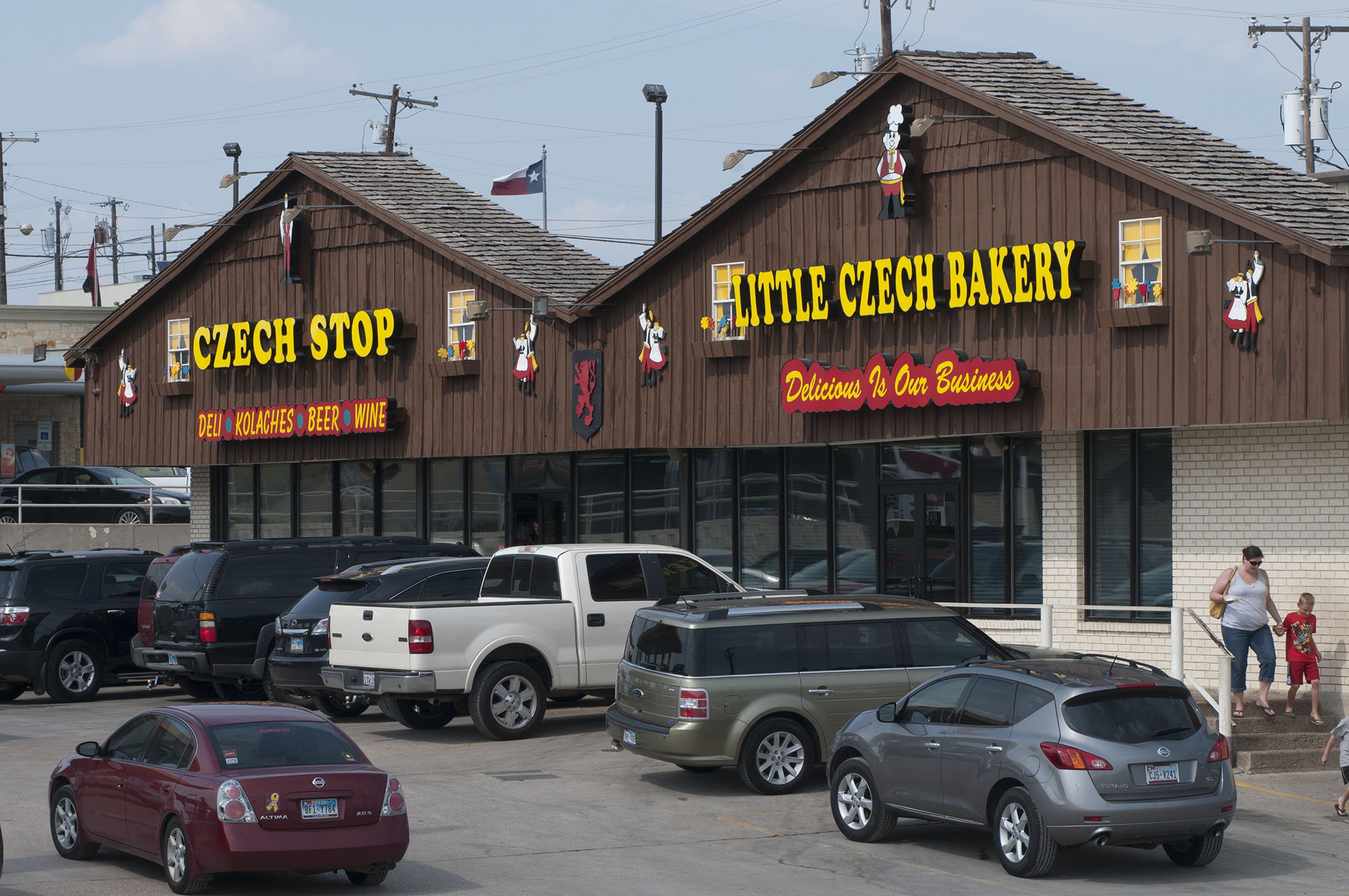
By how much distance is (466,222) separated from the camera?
97.8 ft

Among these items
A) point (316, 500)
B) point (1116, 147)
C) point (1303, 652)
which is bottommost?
point (1303, 652)

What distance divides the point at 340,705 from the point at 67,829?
340 inches

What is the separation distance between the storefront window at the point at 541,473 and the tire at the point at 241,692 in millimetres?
6296

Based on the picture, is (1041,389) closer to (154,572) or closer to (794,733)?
(794,733)

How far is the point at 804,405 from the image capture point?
22328mm

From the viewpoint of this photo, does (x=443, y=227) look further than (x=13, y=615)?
Yes

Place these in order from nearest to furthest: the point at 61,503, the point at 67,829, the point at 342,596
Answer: the point at 67,829 < the point at 342,596 < the point at 61,503

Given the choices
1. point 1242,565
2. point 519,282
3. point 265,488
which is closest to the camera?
point 1242,565

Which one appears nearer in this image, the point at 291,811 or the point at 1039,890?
the point at 291,811

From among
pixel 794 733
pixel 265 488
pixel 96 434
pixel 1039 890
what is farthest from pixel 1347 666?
pixel 96 434

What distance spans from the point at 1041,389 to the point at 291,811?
11562mm

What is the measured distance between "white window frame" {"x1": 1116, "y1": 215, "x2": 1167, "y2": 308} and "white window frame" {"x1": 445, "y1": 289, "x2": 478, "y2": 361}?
38.8 feet

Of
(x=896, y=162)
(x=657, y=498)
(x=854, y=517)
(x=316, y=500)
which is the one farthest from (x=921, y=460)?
(x=316, y=500)

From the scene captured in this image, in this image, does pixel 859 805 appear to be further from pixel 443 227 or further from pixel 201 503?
pixel 201 503
